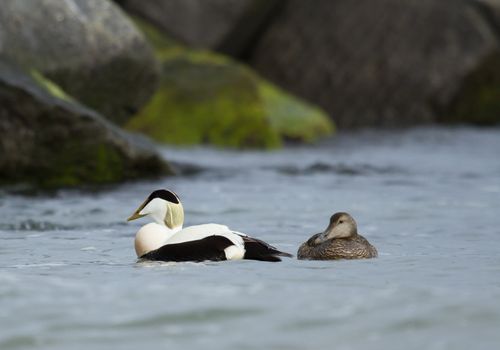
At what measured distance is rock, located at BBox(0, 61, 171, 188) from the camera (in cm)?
1484

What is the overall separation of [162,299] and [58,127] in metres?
7.63

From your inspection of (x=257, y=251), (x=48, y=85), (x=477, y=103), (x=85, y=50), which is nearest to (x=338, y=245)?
(x=257, y=251)

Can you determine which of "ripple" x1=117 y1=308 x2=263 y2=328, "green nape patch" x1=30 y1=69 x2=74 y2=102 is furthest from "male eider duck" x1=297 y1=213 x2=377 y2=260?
"green nape patch" x1=30 y1=69 x2=74 y2=102

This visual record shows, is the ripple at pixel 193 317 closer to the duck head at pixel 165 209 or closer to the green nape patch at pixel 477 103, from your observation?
the duck head at pixel 165 209

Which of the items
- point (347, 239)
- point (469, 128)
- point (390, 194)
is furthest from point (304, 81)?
point (347, 239)

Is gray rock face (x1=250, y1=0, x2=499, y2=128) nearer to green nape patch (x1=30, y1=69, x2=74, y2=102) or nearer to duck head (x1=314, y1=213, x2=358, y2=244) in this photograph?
green nape patch (x1=30, y1=69, x2=74, y2=102)

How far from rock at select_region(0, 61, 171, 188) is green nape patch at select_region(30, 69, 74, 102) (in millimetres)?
31

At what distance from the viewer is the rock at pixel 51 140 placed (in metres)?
14.8

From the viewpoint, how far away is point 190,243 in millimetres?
8891

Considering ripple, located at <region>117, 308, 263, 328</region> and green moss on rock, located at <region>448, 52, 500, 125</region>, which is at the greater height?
green moss on rock, located at <region>448, 52, 500, 125</region>

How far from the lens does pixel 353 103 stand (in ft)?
97.3

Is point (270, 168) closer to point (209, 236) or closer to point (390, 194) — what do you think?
point (390, 194)

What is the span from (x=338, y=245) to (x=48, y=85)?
7560 millimetres

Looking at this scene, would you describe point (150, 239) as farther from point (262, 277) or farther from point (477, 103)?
point (477, 103)
